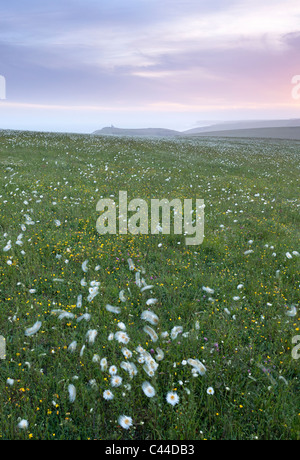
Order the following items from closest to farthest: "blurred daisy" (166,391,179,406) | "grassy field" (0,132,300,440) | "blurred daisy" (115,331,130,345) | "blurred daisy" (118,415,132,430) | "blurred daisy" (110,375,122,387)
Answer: "blurred daisy" (118,415,132,430) → "grassy field" (0,132,300,440) → "blurred daisy" (166,391,179,406) → "blurred daisy" (110,375,122,387) → "blurred daisy" (115,331,130,345)

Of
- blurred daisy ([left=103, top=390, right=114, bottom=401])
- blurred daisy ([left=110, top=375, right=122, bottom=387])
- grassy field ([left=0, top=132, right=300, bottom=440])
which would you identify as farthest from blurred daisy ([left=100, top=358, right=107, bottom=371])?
blurred daisy ([left=103, top=390, right=114, bottom=401])

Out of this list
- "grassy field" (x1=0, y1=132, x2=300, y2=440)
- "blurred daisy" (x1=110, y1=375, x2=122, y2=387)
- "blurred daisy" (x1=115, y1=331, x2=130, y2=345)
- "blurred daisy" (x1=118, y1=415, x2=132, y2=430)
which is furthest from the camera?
"blurred daisy" (x1=115, y1=331, x2=130, y2=345)

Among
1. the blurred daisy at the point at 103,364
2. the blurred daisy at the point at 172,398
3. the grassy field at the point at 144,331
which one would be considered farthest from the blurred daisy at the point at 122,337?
the blurred daisy at the point at 172,398

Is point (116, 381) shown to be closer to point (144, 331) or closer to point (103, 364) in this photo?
point (103, 364)

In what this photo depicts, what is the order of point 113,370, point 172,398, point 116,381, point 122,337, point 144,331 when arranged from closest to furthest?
1. point 172,398
2. point 116,381
3. point 113,370
4. point 122,337
5. point 144,331

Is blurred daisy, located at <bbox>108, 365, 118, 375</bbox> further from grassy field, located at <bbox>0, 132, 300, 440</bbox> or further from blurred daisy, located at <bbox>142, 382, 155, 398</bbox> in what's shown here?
blurred daisy, located at <bbox>142, 382, 155, 398</bbox>

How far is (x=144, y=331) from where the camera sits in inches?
170

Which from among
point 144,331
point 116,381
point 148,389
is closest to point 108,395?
point 116,381

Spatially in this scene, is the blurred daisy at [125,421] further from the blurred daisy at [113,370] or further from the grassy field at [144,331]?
the blurred daisy at [113,370]

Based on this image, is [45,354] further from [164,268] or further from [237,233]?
[237,233]

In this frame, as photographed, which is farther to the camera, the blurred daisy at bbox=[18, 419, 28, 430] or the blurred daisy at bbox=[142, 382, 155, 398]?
the blurred daisy at bbox=[142, 382, 155, 398]

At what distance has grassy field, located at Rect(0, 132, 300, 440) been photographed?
3.17 metres

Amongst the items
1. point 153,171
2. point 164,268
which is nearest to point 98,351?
point 164,268

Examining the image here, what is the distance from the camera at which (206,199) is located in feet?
37.3
